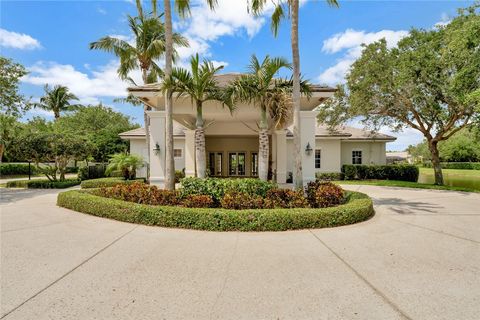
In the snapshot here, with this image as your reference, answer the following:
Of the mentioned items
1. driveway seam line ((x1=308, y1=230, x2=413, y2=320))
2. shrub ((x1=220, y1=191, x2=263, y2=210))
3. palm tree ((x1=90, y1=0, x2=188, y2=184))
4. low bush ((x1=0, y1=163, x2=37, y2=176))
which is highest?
palm tree ((x1=90, y1=0, x2=188, y2=184))

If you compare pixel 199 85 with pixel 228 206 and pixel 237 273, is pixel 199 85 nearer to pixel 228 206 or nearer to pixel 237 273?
pixel 228 206

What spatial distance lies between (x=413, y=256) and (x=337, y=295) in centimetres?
235

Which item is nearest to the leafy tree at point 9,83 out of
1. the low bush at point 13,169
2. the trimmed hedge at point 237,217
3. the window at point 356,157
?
the low bush at point 13,169

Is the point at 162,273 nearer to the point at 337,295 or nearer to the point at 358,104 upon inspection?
the point at 337,295

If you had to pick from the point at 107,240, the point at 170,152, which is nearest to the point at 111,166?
the point at 170,152

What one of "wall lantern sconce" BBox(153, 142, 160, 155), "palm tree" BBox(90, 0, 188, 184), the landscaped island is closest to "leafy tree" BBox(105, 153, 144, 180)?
"palm tree" BBox(90, 0, 188, 184)

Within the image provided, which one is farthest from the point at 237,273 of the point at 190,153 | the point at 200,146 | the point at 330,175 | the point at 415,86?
the point at 330,175

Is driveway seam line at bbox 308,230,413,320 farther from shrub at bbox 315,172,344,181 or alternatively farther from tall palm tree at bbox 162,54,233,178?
shrub at bbox 315,172,344,181

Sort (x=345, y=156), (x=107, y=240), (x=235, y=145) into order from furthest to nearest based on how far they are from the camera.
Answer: (x=345, y=156) < (x=235, y=145) < (x=107, y=240)

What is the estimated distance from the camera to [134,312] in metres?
2.88

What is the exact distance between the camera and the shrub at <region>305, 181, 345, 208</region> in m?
7.41

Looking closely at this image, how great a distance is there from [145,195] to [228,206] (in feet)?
8.89

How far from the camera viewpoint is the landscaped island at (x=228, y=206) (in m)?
6.16

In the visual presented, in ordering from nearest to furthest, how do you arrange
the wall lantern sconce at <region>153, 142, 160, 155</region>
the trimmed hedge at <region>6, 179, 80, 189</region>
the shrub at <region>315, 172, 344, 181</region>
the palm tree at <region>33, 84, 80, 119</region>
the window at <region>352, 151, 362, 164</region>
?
the wall lantern sconce at <region>153, 142, 160, 155</region>
the trimmed hedge at <region>6, 179, 80, 189</region>
the shrub at <region>315, 172, 344, 181</region>
the window at <region>352, 151, 362, 164</region>
the palm tree at <region>33, 84, 80, 119</region>
